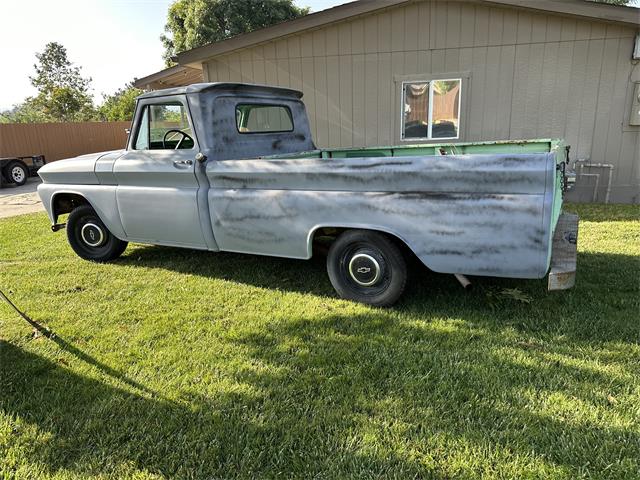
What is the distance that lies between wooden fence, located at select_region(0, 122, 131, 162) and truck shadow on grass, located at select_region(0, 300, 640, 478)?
62.4 ft

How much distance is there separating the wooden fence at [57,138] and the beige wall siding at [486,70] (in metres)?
14.5

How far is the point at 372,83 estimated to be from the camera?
8844mm

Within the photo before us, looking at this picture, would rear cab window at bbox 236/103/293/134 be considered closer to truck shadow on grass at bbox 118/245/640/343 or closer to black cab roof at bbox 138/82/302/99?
black cab roof at bbox 138/82/302/99

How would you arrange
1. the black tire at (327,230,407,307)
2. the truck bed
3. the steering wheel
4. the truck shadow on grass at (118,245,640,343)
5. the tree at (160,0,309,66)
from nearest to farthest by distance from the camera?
the truck shadow on grass at (118,245,640,343), the black tire at (327,230,407,307), the steering wheel, the truck bed, the tree at (160,0,309,66)

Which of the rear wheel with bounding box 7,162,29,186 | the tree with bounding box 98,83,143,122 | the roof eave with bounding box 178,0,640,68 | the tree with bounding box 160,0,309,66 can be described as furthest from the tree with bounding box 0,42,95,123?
the roof eave with bounding box 178,0,640,68

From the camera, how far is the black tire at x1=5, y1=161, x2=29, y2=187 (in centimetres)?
1485

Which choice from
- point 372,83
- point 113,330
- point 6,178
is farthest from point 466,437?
point 6,178

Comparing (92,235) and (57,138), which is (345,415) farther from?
(57,138)

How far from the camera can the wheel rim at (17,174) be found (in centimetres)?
1494

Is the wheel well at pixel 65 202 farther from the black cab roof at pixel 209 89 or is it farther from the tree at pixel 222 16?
the tree at pixel 222 16

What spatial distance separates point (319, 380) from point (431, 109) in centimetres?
705

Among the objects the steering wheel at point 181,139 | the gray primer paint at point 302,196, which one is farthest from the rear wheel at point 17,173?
the steering wheel at point 181,139

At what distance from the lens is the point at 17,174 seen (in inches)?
592

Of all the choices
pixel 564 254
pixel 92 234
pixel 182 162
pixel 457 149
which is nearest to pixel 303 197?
pixel 182 162
